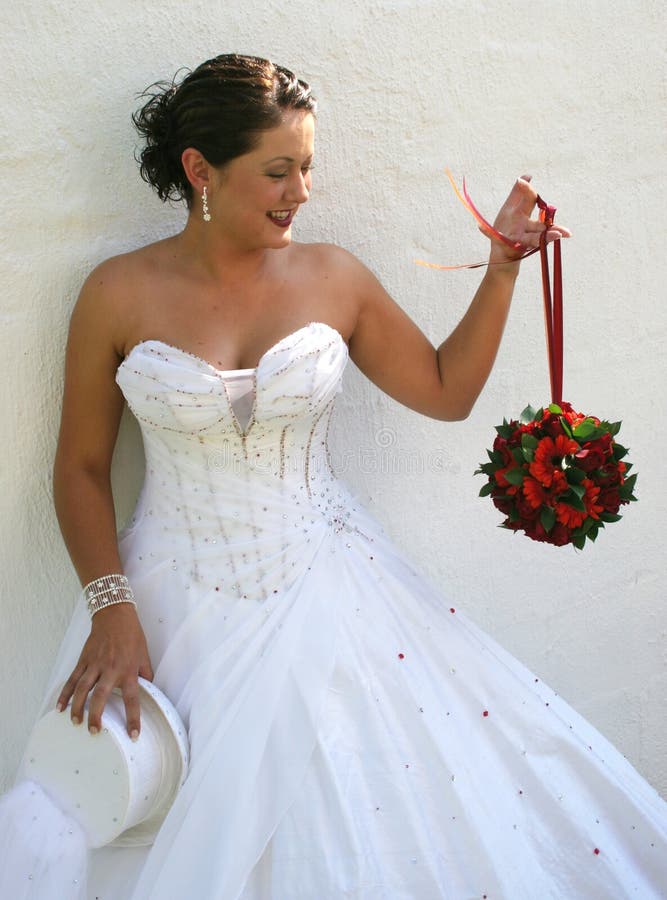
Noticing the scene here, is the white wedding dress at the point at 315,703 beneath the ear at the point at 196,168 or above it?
beneath

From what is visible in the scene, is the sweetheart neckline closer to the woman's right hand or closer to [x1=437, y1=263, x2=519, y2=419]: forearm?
[x1=437, y1=263, x2=519, y2=419]: forearm

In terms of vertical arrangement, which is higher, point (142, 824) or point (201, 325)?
point (201, 325)

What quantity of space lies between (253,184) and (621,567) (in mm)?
1648

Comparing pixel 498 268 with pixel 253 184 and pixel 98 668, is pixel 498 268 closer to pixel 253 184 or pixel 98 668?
pixel 253 184

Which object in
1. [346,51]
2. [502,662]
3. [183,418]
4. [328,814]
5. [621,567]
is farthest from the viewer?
[621,567]

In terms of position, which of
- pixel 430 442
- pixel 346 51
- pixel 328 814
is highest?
pixel 346 51

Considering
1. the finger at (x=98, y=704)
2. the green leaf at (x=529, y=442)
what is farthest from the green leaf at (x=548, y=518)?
the finger at (x=98, y=704)

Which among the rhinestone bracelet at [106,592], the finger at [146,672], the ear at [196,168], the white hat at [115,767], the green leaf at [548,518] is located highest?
the ear at [196,168]

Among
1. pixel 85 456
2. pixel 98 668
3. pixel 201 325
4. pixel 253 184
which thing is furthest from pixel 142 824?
pixel 253 184

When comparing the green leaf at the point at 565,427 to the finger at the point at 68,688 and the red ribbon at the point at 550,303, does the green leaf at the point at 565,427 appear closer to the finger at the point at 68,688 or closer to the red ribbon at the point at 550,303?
the red ribbon at the point at 550,303

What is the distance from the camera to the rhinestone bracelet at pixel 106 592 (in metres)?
2.10

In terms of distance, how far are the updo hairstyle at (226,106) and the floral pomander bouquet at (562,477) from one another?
2.40 ft

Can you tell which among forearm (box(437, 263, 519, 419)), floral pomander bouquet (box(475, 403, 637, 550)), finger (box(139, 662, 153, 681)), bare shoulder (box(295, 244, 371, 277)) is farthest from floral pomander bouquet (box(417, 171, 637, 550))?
finger (box(139, 662, 153, 681))

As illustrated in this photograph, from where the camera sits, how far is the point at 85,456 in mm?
2236
